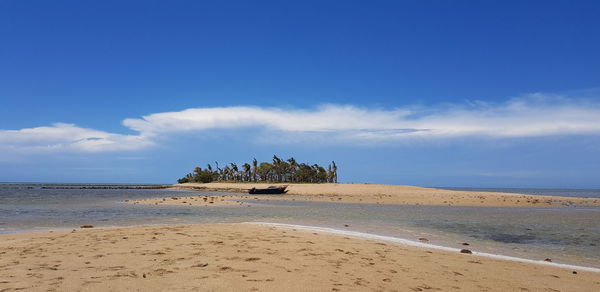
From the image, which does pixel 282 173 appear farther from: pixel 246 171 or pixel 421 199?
pixel 421 199

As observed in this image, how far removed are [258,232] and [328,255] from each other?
18.9ft

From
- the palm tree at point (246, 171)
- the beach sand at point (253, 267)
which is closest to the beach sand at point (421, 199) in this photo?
the beach sand at point (253, 267)

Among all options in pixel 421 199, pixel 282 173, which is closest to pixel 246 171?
pixel 282 173

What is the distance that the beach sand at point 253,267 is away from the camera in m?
8.47

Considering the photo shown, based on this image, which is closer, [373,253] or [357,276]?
[357,276]

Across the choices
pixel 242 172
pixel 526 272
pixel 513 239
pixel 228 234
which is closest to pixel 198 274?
pixel 228 234

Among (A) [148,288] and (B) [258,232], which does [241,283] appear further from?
(B) [258,232]

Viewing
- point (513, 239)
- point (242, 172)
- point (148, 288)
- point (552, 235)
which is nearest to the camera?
point (148, 288)

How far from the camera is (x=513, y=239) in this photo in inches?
722

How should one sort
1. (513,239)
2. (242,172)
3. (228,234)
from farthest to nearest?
(242,172) < (513,239) < (228,234)

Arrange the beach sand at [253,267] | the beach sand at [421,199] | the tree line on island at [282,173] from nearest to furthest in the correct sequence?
the beach sand at [253,267], the beach sand at [421,199], the tree line on island at [282,173]

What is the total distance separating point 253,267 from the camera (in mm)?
9969

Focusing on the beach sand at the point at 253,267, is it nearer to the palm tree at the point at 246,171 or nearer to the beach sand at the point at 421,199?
the beach sand at the point at 421,199

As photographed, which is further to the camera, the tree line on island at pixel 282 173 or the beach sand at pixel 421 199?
the tree line on island at pixel 282 173
